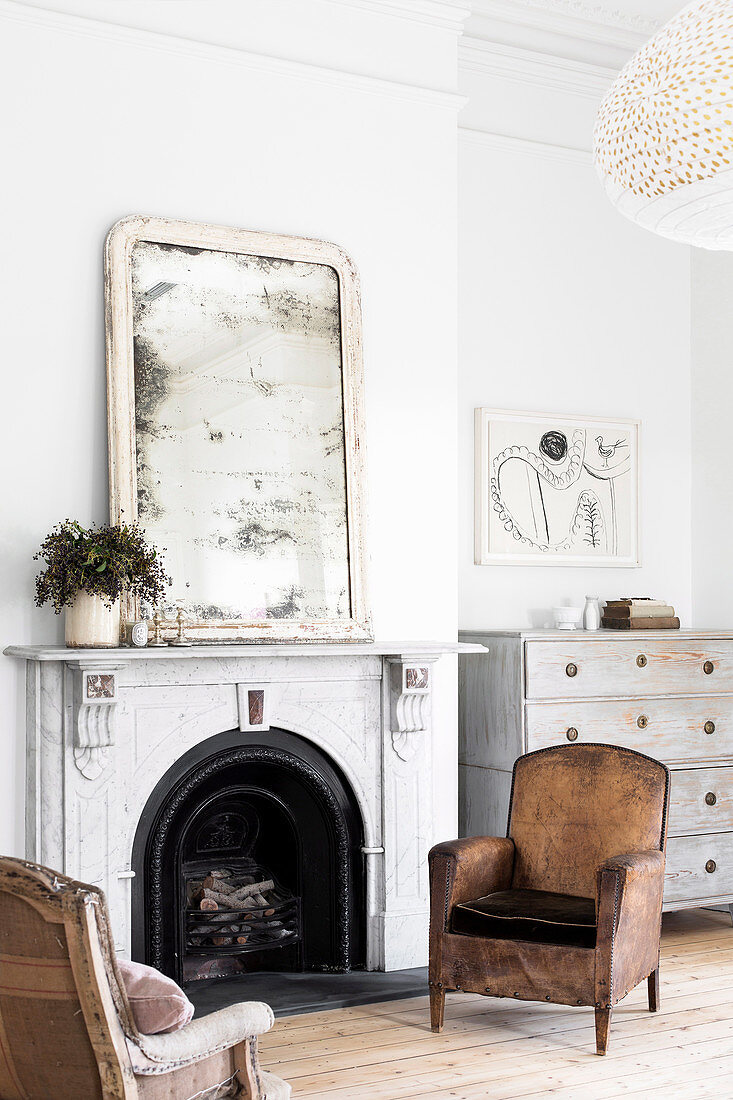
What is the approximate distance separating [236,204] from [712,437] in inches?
114

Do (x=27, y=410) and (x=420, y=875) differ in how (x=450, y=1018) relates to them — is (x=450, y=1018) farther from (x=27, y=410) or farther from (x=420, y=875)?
(x=27, y=410)

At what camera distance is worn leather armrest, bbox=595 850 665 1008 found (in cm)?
360

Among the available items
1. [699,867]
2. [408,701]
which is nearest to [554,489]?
[408,701]

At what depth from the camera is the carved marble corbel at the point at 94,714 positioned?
148 inches

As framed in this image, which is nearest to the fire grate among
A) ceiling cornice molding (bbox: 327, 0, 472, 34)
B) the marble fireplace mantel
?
the marble fireplace mantel

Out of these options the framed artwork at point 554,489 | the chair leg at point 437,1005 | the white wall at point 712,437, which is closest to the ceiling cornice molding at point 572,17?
the white wall at point 712,437

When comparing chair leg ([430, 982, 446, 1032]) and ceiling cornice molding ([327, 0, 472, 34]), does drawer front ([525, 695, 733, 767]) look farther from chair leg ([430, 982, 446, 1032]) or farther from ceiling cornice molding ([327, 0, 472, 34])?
ceiling cornice molding ([327, 0, 472, 34])

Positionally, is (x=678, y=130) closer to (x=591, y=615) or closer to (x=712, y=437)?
(x=591, y=615)

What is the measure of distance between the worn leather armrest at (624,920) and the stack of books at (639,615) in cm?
152

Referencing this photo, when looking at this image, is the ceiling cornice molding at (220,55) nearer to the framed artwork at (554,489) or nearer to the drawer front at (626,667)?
the framed artwork at (554,489)

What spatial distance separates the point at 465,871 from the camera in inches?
155

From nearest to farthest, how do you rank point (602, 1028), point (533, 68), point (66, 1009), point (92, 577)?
1. point (66, 1009)
2. point (602, 1028)
3. point (92, 577)
4. point (533, 68)

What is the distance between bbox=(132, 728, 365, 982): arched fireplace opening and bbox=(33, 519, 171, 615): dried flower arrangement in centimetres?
72

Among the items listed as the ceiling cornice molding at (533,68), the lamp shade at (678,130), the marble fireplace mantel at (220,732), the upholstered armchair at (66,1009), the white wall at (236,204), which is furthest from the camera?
the ceiling cornice molding at (533,68)
